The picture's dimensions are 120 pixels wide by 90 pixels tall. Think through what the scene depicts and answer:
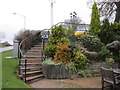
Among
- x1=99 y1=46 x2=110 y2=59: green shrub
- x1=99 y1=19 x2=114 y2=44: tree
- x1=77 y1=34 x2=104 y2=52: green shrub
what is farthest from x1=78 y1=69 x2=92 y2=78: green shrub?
x1=99 y1=19 x2=114 y2=44: tree

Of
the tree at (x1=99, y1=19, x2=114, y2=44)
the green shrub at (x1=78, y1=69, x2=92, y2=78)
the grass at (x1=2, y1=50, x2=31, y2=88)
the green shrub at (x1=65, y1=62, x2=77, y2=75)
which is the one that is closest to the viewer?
the grass at (x1=2, y1=50, x2=31, y2=88)

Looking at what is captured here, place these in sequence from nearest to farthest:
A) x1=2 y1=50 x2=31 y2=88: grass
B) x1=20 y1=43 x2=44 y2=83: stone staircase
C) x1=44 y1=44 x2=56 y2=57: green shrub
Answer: x1=2 y1=50 x2=31 y2=88: grass
x1=20 y1=43 x2=44 y2=83: stone staircase
x1=44 y1=44 x2=56 y2=57: green shrub

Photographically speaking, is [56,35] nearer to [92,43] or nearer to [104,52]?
[92,43]

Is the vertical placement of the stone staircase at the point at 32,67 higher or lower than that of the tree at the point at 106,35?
lower

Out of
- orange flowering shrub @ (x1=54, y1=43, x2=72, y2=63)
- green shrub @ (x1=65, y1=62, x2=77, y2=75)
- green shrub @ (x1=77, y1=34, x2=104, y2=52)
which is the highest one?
green shrub @ (x1=77, y1=34, x2=104, y2=52)

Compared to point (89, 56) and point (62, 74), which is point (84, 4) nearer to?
point (89, 56)

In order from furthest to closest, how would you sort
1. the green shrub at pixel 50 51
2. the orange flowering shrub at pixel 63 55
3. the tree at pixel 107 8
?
the tree at pixel 107 8 < the green shrub at pixel 50 51 < the orange flowering shrub at pixel 63 55

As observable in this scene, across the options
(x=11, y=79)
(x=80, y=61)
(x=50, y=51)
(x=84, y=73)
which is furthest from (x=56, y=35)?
(x=11, y=79)

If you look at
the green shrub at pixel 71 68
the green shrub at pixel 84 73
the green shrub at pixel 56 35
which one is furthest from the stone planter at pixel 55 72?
the green shrub at pixel 56 35

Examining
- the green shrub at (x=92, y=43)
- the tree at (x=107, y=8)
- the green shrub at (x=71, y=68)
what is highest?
the tree at (x=107, y=8)

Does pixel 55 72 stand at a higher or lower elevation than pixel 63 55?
lower

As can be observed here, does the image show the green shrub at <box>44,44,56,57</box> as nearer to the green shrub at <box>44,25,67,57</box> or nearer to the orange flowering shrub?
the green shrub at <box>44,25,67,57</box>

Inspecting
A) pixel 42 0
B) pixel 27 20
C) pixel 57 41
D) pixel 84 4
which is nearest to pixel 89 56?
pixel 57 41

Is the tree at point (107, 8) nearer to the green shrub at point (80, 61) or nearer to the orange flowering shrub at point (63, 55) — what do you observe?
the green shrub at point (80, 61)
